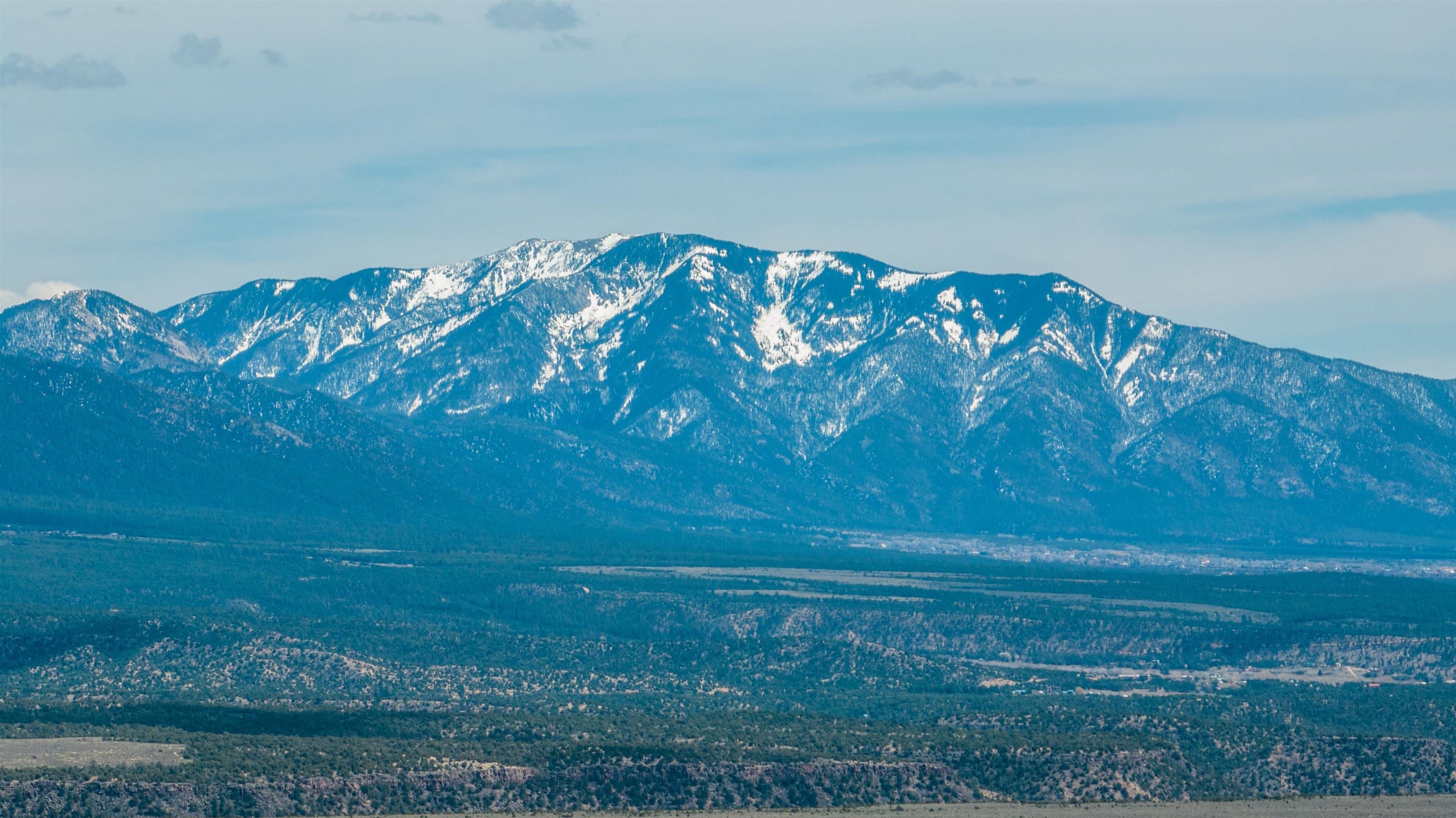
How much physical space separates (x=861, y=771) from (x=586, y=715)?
38240mm

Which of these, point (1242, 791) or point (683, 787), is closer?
point (683, 787)

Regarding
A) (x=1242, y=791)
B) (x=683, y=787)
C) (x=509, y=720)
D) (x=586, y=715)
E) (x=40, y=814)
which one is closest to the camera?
(x=40, y=814)

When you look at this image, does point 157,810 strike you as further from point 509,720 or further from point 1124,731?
point 1124,731

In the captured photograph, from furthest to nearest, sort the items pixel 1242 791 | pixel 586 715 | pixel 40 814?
pixel 586 715
pixel 1242 791
pixel 40 814

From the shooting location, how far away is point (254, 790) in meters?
150

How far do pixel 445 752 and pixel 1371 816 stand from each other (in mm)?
58665

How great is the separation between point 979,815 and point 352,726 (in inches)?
2052

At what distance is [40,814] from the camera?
144 metres

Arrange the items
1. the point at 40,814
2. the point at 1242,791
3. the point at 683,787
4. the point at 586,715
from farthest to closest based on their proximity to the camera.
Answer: the point at 586,715 → the point at 1242,791 → the point at 683,787 → the point at 40,814

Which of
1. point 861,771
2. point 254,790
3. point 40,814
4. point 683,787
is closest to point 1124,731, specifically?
point 861,771

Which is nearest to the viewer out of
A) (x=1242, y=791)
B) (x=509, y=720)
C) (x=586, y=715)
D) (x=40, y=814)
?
(x=40, y=814)

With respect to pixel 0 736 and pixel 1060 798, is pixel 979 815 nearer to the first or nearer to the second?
pixel 1060 798

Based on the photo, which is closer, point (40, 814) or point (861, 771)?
point (40, 814)

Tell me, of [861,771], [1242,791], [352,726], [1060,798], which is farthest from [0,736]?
[1242,791]
